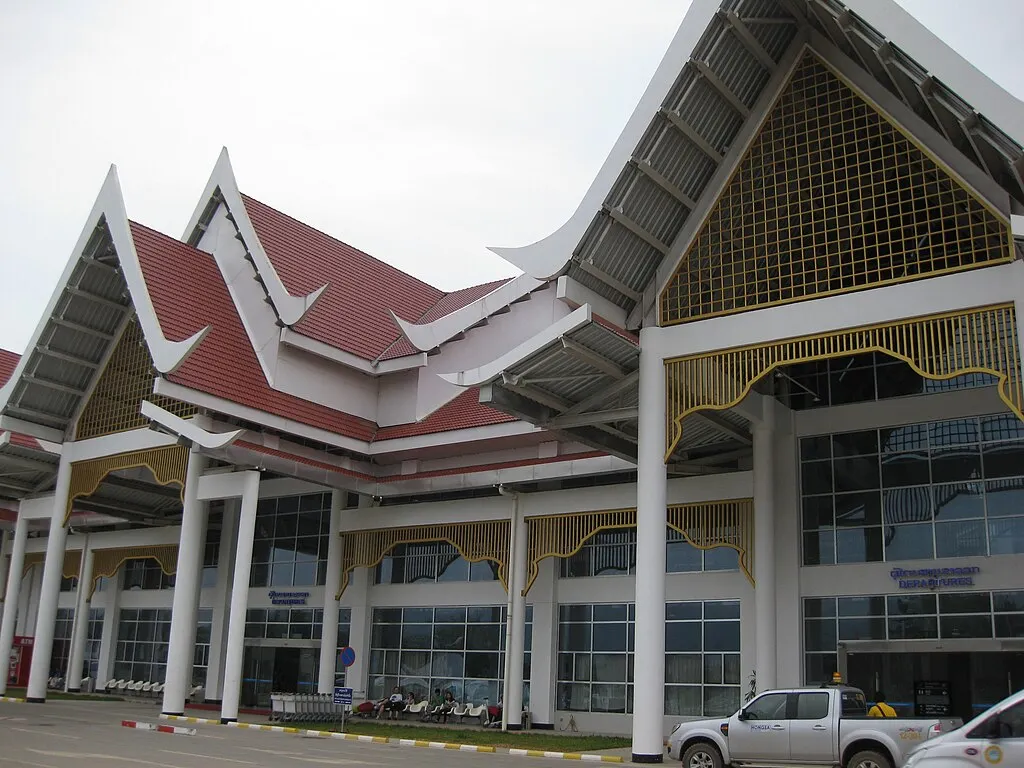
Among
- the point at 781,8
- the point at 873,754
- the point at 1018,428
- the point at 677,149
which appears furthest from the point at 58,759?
the point at 1018,428

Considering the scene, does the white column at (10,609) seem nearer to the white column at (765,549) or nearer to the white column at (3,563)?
the white column at (3,563)

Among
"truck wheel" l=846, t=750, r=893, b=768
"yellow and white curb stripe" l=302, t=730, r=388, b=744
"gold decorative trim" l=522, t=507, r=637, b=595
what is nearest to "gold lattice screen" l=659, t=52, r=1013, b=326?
"gold decorative trim" l=522, t=507, r=637, b=595

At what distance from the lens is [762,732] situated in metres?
15.3

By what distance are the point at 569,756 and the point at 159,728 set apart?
9061 mm

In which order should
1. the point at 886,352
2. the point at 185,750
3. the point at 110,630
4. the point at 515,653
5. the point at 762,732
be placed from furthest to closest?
1. the point at 110,630
2. the point at 515,653
3. the point at 185,750
4. the point at 886,352
5. the point at 762,732

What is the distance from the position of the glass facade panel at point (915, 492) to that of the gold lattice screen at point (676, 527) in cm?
147

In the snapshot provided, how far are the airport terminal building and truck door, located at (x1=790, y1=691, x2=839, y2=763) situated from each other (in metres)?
2.89

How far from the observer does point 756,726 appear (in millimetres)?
15352

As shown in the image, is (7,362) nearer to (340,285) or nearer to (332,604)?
(340,285)

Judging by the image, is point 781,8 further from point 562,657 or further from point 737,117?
point 562,657

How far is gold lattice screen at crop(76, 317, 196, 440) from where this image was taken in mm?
28750

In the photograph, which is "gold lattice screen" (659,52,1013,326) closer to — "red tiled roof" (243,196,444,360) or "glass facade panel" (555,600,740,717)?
"glass facade panel" (555,600,740,717)

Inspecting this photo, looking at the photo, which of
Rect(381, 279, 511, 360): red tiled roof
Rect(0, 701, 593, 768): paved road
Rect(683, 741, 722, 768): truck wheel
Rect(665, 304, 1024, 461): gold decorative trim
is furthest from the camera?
Rect(381, 279, 511, 360): red tiled roof

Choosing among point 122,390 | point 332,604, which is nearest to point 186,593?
point 332,604
